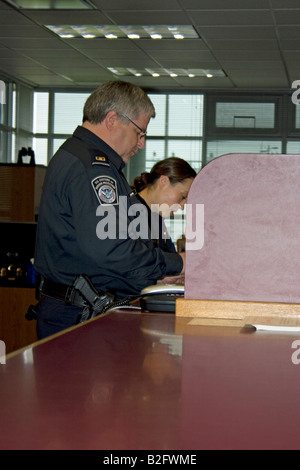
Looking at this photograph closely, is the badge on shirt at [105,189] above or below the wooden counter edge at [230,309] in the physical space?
above

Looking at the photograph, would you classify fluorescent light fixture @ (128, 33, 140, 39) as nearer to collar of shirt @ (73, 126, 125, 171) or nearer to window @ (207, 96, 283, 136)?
window @ (207, 96, 283, 136)

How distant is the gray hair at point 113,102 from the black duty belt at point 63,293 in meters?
0.54

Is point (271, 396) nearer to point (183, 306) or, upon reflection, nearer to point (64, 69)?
point (183, 306)

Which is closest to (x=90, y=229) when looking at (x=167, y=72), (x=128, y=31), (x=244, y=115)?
(x=128, y=31)

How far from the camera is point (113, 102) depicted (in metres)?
2.24

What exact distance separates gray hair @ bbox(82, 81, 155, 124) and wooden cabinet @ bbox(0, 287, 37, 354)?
7.96ft

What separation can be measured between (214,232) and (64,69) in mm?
7481

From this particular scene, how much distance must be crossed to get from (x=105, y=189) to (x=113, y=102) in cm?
38

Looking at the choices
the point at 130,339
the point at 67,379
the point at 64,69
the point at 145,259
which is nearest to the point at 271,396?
the point at 67,379

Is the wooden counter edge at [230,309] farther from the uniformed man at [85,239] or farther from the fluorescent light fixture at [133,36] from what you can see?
the fluorescent light fixture at [133,36]

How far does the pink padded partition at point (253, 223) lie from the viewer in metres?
1.59

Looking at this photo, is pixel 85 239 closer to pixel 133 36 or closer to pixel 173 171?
pixel 173 171

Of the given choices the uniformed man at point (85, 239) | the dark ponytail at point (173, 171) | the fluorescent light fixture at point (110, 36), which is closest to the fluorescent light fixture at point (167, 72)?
the fluorescent light fixture at point (110, 36)

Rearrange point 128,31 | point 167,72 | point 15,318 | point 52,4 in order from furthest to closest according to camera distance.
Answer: point 167,72 → point 128,31 → point 52,4 → point 15,318
